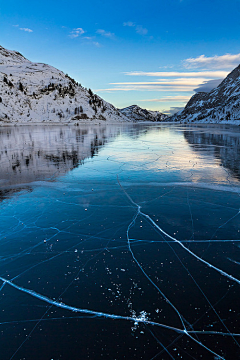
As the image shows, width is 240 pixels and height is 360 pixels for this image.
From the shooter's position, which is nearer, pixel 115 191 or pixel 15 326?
pixel 15 326

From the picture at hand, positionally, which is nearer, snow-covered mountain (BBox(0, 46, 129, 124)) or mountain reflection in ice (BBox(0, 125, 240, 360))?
mountain reflection in ice (BBox(0, 125, 240, 360))

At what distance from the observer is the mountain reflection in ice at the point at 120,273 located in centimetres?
341

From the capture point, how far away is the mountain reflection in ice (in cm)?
341

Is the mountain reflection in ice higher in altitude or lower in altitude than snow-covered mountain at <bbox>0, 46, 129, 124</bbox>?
lower

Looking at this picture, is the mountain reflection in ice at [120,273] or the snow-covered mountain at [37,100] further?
the snow-covered mountain at [37,100]

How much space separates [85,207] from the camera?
8477 millimetres

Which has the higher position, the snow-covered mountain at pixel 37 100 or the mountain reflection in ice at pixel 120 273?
the snow-covered mountain at pixel 37 100

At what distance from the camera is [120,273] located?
16.1 feet

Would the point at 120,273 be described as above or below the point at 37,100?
below

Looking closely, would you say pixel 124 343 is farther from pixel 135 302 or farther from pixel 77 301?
pixel 77 301

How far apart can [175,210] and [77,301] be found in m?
4.99

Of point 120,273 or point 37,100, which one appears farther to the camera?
point 37,100

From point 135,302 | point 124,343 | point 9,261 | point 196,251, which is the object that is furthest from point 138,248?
point 9,261

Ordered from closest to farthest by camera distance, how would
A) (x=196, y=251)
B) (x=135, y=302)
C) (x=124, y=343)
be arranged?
(x=124, y=343) → (x=135, y=302) → (x=196, y=251)
